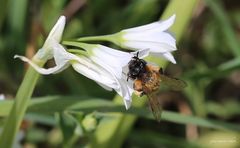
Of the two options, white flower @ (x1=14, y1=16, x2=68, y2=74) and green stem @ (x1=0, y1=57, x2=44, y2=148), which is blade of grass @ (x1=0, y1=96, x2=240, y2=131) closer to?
green stem @ (x1=0, y1=57, x2=44, y2=148)

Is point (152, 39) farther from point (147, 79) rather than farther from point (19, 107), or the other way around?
point (19, 107)

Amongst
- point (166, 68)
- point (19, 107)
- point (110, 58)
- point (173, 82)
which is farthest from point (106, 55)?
point (166, 68)

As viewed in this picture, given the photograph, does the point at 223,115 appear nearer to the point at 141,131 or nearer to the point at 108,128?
the point at 141,131

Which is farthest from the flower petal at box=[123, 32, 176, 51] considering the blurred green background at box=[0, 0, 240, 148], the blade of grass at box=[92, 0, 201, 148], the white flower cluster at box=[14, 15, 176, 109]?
the blurred green background at box=[0, 0, 240, 148]

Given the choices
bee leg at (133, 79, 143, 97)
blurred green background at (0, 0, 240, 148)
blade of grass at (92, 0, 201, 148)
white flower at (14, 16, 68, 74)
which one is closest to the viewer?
white flower at (14, 16, 68, 74)

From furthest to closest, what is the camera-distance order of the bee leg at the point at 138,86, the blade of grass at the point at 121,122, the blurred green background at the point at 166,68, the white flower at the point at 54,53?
the blurred green background at the point at 166,68 → the blade of grass at the point at 121,122 → the bee leg at the point at 138,86 → the white flower at the point at 54,53

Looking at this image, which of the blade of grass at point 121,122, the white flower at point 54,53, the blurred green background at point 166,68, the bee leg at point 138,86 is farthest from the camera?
the blurred green background at point 166,68

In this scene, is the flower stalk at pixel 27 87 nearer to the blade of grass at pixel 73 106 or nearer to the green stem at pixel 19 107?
the green stem at pixel 19 107

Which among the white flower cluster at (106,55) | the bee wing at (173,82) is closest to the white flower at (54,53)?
the white flower cluster at (106,55)
